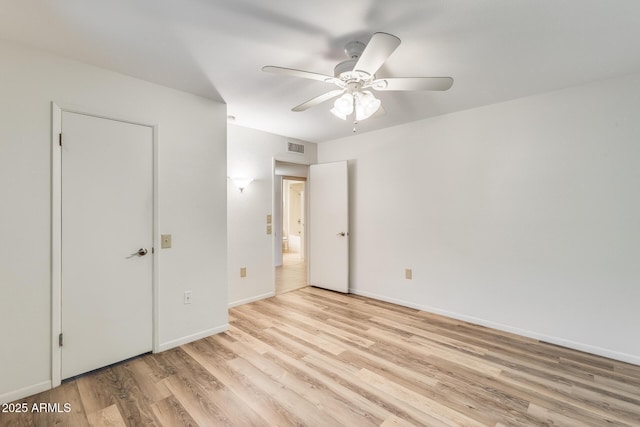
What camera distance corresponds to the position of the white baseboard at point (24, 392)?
1869mm

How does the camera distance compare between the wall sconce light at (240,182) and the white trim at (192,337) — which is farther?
the wall sconce light at (240,182)

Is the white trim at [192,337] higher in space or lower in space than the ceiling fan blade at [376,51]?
lower

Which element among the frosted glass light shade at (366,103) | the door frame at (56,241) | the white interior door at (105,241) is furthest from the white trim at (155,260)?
the frosted glass light shade at (366,103)

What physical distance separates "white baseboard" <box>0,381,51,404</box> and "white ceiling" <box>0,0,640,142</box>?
239cm

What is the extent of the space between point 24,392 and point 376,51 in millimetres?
3205

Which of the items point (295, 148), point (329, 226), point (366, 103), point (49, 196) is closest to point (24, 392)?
point (49, 196)

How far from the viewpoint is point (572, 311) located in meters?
2.64

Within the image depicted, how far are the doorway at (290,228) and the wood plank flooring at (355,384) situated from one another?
1974 mm

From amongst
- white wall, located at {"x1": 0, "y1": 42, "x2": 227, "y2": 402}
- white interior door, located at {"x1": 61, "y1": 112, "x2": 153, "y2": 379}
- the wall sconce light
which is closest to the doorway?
the wall sconce light

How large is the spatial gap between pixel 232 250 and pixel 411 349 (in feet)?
8.04

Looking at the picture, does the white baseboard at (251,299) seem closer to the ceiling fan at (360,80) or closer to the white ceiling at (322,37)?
the white ceiling at (322,37)

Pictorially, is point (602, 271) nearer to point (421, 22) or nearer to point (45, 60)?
point (421, 22)

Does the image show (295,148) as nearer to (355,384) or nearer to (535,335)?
(355,384)

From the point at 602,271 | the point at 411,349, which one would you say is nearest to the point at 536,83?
the point at 602,271
